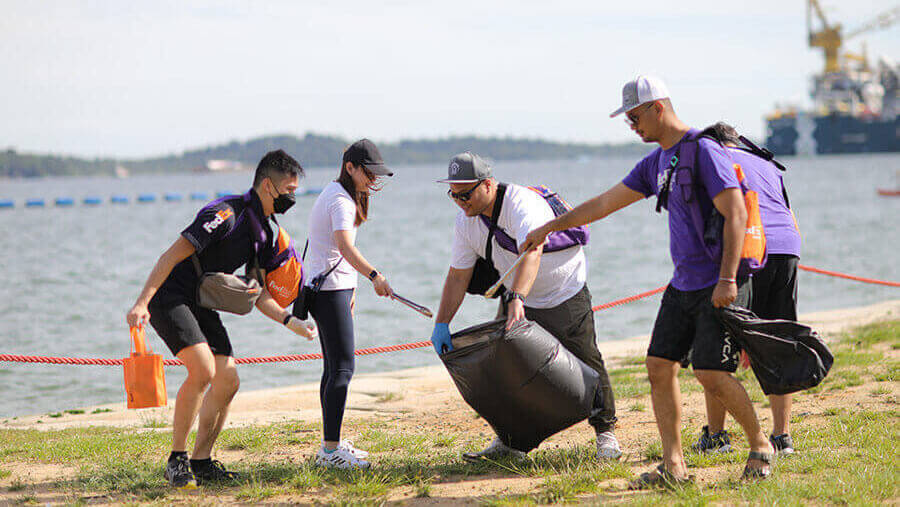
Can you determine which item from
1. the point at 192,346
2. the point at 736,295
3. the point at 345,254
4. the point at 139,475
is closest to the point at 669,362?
the point at 736,295

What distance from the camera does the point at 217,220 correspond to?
4.50 metres

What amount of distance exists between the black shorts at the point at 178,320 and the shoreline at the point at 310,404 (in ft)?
7.22

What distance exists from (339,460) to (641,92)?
2.58m

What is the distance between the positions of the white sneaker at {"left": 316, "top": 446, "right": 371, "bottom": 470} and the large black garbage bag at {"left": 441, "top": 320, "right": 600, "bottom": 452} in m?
0.73

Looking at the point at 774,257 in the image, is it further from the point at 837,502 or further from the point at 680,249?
the point at 837,502

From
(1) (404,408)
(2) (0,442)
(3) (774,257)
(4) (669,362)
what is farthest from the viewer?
(1) (404,408)

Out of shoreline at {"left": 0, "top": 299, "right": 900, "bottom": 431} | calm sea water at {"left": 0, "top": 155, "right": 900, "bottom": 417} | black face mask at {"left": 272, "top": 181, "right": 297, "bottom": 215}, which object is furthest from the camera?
calm sea water at {"left": 0, "top": 155, "right": 900, "bottom": 417}

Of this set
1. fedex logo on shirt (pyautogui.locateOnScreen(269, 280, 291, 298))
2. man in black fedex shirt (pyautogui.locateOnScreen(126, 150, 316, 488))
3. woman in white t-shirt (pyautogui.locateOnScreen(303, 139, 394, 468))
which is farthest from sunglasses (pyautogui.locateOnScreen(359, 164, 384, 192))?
fedex logo on shirt (pyautogui.locateOnScreen(269, 280, 291, 298))

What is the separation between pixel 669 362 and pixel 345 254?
1791mm

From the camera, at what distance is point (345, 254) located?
4.86 m

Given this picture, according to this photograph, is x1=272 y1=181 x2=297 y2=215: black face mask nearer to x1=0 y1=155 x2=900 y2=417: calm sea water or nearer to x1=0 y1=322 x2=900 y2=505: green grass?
x1=0 y1=322 x2=900 y2=505: green grass

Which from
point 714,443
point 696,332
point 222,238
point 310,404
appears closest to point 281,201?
point 222,238

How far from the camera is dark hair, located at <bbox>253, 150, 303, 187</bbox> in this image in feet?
15.5

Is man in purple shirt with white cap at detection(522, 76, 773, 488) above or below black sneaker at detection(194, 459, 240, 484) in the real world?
above
